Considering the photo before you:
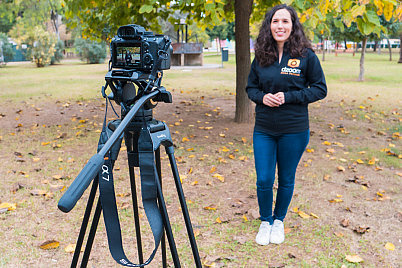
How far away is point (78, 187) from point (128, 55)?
74 cm

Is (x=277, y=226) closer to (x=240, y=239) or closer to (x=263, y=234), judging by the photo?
(x=263, y=234)

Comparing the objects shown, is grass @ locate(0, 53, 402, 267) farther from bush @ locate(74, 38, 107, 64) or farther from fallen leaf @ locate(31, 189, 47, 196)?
bush @ locate(74, 38, 107, 64)

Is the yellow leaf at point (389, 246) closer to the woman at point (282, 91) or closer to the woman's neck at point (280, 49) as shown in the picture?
the woman at point (282, 91)

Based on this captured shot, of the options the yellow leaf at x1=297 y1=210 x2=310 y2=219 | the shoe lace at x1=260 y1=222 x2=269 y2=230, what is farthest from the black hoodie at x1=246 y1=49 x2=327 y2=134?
the yellow leaf at x1=297 y1=210 x2=310 y2=219

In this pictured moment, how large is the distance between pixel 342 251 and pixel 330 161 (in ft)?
8.02

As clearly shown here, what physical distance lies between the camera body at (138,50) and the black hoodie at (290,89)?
1.41 meters

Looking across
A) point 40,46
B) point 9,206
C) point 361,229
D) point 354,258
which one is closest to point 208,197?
point 361,229

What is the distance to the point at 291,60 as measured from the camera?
2953 millimetres

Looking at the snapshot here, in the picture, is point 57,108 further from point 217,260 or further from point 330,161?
point 217,260

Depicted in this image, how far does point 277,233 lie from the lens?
3.30 meters

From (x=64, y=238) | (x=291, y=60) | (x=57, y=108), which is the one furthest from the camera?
(x=57, y=108)

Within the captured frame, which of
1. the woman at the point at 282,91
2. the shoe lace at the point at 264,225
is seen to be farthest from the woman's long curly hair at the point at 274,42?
the shoe lace at the point at 264,225

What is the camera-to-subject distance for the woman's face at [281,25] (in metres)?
2.89

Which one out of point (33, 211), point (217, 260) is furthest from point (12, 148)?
point (217, 260)
